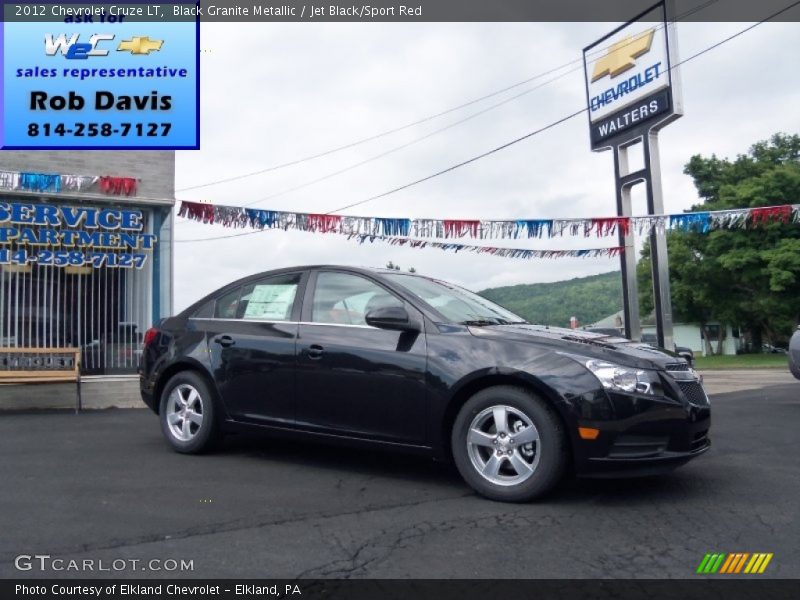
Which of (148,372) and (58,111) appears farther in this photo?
(58,111)

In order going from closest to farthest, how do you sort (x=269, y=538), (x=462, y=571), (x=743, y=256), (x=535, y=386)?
(x=462, y=571) → (x=269, y=538) → (x=535, y=386) → (x=743, y=256)

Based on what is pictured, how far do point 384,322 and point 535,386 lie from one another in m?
1.11

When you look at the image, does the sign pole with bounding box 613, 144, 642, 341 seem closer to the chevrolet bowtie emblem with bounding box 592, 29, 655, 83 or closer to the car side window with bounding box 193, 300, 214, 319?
the chevrolet bowtie emblem with bounding box 592, 29, 655, 83

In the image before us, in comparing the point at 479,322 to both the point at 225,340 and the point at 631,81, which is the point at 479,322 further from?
the point at 631,81

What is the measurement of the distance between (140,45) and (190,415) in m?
6.41

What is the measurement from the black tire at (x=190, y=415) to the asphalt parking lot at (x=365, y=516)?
5.5 inches

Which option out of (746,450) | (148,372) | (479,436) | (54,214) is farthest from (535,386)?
(54,214)

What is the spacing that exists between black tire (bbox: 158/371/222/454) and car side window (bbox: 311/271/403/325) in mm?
1177

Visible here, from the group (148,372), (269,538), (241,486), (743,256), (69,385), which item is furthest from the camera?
(743,256)

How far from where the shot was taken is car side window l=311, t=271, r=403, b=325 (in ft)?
16.9

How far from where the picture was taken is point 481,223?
40.7 feet

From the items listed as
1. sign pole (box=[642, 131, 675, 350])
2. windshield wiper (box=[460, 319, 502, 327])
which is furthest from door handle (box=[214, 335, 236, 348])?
sign pole (box=[642, 131, 675, 350])

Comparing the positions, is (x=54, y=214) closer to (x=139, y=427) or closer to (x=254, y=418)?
(x=139, y=427)

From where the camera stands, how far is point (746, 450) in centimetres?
619
